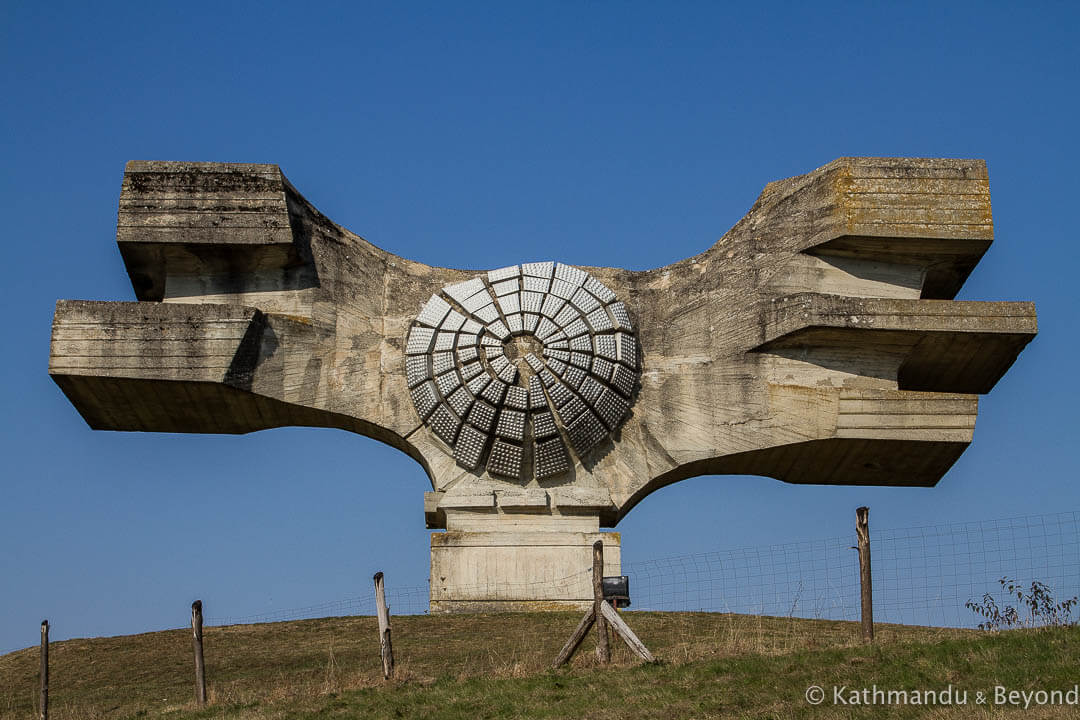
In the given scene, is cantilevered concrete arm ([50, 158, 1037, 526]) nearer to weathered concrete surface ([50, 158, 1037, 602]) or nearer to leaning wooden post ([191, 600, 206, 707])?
weathered concrete surface ([50, 158, 1037, 602])

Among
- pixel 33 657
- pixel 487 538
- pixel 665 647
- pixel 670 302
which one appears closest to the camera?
pixel 665 647

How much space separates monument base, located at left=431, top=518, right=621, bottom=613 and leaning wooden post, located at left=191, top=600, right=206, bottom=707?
18.6 ft

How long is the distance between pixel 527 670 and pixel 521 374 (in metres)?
7.41

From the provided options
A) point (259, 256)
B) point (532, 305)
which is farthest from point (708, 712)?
point (259, 256)

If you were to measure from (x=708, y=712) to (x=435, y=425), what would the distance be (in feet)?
32.3

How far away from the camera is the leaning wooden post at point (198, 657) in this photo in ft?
49.6

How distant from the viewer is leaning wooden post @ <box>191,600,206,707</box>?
49.6 ft

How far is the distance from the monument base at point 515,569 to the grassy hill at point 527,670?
2.79 feet

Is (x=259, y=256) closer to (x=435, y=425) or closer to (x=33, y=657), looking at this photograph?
(x=435, y=425)

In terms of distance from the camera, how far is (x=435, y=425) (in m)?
22.0

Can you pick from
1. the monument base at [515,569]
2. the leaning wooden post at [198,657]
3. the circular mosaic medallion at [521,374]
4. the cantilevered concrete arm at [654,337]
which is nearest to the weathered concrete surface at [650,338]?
the cantilevered concrete arm at [654,337]

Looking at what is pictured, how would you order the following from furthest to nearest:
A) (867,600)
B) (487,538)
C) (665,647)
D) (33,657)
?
(487,538) → (33,657) → (665,647) → (867,600)

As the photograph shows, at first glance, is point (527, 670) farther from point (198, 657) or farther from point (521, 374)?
point (521, 374)

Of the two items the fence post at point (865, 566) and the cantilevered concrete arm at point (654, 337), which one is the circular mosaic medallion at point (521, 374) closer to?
the cantilevered concrete arm at point (654, 337)
